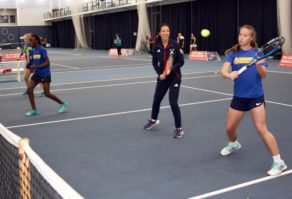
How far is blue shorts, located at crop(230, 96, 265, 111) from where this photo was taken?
408 cm

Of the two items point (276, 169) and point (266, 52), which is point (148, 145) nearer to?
point (276, 169)

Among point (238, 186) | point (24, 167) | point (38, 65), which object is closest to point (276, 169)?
point (238, 186)

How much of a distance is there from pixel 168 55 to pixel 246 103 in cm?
179

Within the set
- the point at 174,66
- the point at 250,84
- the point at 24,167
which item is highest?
the point at 174,66

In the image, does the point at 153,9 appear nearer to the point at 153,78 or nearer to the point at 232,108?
the point at 153,78

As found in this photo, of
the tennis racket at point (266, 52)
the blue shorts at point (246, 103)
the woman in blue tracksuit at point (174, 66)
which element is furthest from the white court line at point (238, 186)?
the woman in blue tracksuit at point (174, 66)

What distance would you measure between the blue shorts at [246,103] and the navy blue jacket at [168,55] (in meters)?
1.49

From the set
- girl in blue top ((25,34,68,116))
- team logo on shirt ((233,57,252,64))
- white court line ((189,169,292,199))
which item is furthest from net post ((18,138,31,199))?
girl in blue top ((25,34,68,116))

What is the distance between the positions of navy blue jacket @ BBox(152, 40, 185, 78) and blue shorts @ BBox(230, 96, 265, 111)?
1.49m

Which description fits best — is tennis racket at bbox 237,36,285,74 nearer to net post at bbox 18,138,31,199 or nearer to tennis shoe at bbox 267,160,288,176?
tennis shoe at bbox 267,160,288,176

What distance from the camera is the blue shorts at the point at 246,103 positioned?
161 inches

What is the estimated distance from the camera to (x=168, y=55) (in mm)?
5637

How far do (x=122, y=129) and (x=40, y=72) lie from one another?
2183 millimetres

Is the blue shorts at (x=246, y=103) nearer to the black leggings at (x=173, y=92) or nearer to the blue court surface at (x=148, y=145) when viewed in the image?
the blue court surface at (x=148, y=145)
